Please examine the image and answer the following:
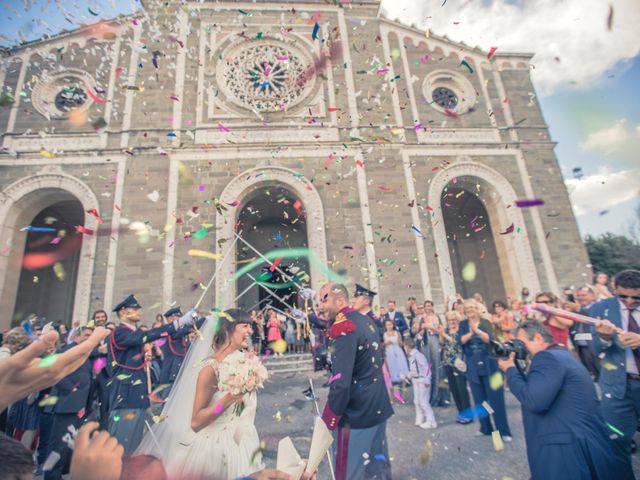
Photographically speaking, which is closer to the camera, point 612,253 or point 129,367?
point 129,367

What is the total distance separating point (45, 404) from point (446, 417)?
21.4 feet

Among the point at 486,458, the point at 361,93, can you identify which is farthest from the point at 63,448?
the point at 361,93

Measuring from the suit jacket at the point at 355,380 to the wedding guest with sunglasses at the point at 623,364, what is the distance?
2.23 m

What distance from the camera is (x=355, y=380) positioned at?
2943 mm

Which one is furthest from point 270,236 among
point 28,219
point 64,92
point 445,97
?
point 445,97

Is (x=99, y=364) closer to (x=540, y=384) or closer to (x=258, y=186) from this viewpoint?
(x=540, y=384)

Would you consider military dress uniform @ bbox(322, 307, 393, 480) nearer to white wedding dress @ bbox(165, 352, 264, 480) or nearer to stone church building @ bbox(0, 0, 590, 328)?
white wedding dress @ bbox(165, 352, 264, 480)

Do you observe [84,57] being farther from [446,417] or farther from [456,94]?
[446,417]

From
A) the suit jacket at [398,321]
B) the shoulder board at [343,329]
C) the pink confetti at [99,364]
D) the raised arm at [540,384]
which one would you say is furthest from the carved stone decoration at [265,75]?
the raised arm at [540,384]

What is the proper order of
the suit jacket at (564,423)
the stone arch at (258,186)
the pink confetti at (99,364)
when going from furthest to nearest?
the stone arch at (258,186) < the pink confetti at (99,364) < the suit jacket at (564,423)

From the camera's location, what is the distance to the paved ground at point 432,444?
12.6ft

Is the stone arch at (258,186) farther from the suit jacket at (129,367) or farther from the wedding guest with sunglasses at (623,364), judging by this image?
the wedding guest with sunglasses at (623,364)

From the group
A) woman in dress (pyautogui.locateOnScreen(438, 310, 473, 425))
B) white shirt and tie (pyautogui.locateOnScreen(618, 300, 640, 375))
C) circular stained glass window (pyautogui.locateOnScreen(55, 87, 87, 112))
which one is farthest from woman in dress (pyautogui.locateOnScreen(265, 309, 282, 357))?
circular stained glass window (pyautogui.locateOnScreen(55, 87, 87, 112))

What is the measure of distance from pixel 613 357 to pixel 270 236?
14.5 meters
